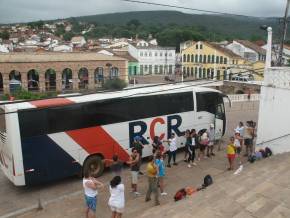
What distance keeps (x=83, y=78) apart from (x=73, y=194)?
46.7 metres

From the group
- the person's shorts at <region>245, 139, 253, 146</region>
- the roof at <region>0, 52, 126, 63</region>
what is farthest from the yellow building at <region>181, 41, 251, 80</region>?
the person's shorts at <region>245, 139, 253, 146</region>

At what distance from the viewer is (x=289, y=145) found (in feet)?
47.6

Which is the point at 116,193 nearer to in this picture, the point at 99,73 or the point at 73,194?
the point at 73,194

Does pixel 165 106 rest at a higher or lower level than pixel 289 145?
higher

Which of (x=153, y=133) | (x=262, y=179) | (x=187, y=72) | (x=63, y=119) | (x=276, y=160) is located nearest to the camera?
(x=262, y=179)

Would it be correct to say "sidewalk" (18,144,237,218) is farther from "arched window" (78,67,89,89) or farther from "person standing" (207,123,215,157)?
"arched window" (78,67,89,89)

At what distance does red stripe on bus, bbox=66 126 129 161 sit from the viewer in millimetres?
12664

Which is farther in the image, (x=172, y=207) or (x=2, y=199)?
(x=2, y=199)

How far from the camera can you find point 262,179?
11.3 meters

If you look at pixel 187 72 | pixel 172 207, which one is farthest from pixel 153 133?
pixel 187 72

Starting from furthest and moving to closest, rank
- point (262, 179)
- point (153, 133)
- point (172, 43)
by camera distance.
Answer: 1. point (172, 43)
2. point (153, 133)
3. point (262, 179)

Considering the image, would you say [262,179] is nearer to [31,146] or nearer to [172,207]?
[172,207]

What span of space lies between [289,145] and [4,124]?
34.8 feet

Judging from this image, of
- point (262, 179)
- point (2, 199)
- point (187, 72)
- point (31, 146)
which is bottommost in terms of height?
point (187, 72)
